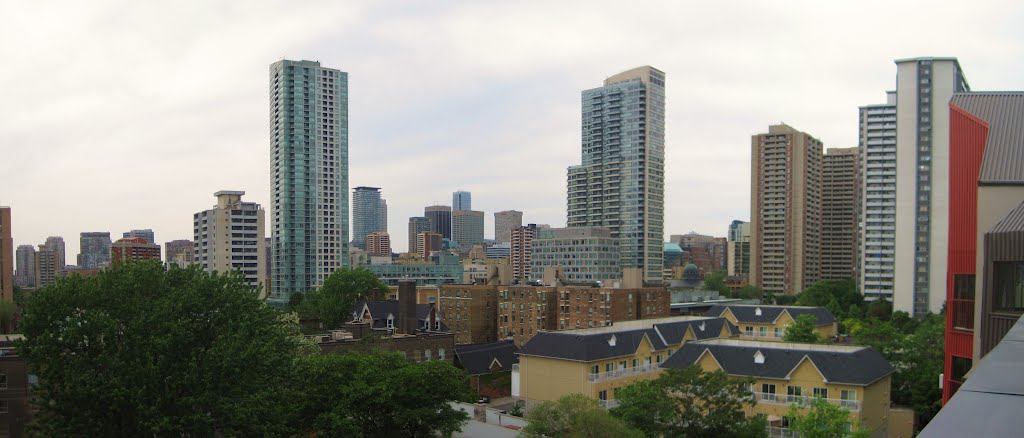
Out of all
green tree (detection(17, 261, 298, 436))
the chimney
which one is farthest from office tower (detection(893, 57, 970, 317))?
green tree (detection(17, 261, 298, 436))

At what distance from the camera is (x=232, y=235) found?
132m

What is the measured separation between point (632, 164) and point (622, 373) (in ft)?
382

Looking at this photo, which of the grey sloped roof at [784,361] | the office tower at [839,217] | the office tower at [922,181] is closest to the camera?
the grey sloped roof at [784,361]

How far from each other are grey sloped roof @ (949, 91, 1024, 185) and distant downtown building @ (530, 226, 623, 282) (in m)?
116

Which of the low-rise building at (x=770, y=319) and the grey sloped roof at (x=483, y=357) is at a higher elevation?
the low-rise building at (x=770, y=319)

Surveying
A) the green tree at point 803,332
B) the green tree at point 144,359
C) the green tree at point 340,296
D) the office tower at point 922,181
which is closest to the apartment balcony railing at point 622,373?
the green tree at point 803,332

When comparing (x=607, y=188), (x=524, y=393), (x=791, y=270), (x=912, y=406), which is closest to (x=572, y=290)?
(x=524, y=393)

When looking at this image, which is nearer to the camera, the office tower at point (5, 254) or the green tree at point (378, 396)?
the green tree at point (378, 396)

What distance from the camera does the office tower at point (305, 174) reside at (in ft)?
495

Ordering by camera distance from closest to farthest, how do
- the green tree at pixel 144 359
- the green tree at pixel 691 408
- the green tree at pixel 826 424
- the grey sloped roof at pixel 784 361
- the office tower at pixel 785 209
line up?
the green tree at pixel 144 359
the green tree at pixel 826 424
the green tree at pixel 691 408
the grey sloped roof at pixel 784 361
the office tower at pixel 785 209

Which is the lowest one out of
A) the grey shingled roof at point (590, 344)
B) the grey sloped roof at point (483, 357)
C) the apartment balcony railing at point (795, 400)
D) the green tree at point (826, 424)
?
the grey sloped roof at point (483, 357)

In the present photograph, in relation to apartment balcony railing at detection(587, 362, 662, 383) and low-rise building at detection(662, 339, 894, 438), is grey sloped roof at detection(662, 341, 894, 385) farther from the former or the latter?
apartment balcony railing at detection(587, 362, 662, 383)

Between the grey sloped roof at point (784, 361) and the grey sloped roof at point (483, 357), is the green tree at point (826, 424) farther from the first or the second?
the grey sloped roof at point (483, 357)

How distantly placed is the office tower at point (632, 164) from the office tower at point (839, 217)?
41.4m
